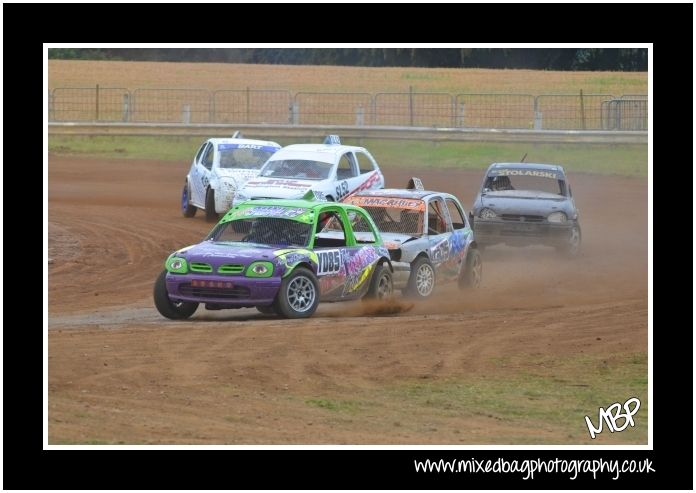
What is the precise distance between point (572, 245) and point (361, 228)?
6.56m

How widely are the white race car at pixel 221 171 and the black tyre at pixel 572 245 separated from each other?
634 centimetres

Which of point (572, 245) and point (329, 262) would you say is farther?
point (572, 245)

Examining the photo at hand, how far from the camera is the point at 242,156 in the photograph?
26766 millimetres

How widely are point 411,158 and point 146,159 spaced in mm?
8254

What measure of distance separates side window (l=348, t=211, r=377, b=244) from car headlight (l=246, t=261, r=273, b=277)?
7.41 ft

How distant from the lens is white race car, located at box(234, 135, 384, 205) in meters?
23.8

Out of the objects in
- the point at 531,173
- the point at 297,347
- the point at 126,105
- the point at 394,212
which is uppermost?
the point at 126,105

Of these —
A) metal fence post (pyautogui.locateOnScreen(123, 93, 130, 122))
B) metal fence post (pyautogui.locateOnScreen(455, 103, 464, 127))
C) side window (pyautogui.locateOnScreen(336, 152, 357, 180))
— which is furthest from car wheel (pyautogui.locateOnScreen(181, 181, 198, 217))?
metal fence post (pyautogui.locateOnScreen(123, 93, 130, 122))

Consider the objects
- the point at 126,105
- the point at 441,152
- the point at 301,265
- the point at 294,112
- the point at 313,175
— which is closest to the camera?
the point at 301,265

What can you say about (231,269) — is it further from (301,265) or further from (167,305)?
(167,305)

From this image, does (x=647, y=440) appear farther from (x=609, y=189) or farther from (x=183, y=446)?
(x=609, y=189)

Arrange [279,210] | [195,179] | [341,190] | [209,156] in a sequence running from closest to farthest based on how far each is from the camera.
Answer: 1. [279,210]
2. [341,190]
3. [209,156]
4. [195,179]

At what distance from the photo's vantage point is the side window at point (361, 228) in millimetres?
17156

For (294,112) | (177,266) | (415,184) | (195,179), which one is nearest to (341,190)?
(195,179)
